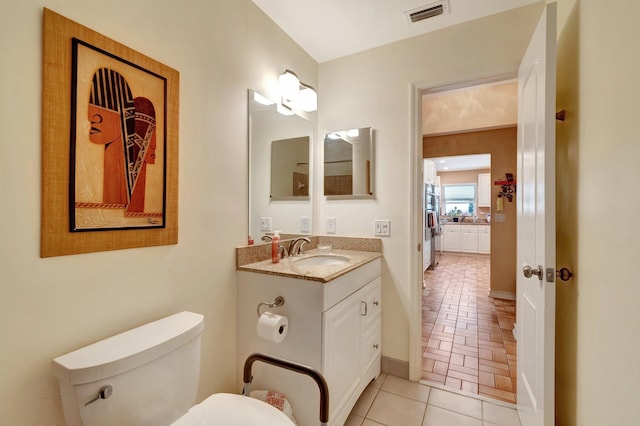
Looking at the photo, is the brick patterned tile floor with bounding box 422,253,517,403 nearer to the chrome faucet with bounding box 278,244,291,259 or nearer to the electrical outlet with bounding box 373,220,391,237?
the electrical outlet with bounding box 373,220,391,237

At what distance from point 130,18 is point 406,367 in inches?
100

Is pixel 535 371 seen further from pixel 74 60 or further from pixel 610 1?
pixel 74 60

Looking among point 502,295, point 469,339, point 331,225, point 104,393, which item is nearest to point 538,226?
point 331,225

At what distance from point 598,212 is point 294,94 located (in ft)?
5.75

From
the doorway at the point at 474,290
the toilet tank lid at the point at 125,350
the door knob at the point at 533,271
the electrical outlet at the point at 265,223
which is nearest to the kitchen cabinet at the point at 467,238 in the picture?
the doorway at the point at 474,290

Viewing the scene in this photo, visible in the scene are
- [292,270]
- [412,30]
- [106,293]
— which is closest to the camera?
[106,293]

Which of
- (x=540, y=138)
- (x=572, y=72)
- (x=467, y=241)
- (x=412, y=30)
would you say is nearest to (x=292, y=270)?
(x=540, y=138)

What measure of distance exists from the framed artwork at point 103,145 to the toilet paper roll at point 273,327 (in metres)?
0.57

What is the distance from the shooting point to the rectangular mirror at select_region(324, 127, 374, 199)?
2.20m

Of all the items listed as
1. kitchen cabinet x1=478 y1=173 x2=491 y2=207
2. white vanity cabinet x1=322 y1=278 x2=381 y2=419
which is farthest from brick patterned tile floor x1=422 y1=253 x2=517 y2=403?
kitchen cabinet x1=478 y1=173 x2=491 y2=207

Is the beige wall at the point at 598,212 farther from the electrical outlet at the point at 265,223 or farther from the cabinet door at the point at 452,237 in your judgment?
the cabinet door at the point at 452,237

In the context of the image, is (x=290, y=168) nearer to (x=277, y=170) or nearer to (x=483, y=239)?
(x=277, y=170)

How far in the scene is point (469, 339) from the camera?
2.70m

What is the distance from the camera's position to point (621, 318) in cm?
88
